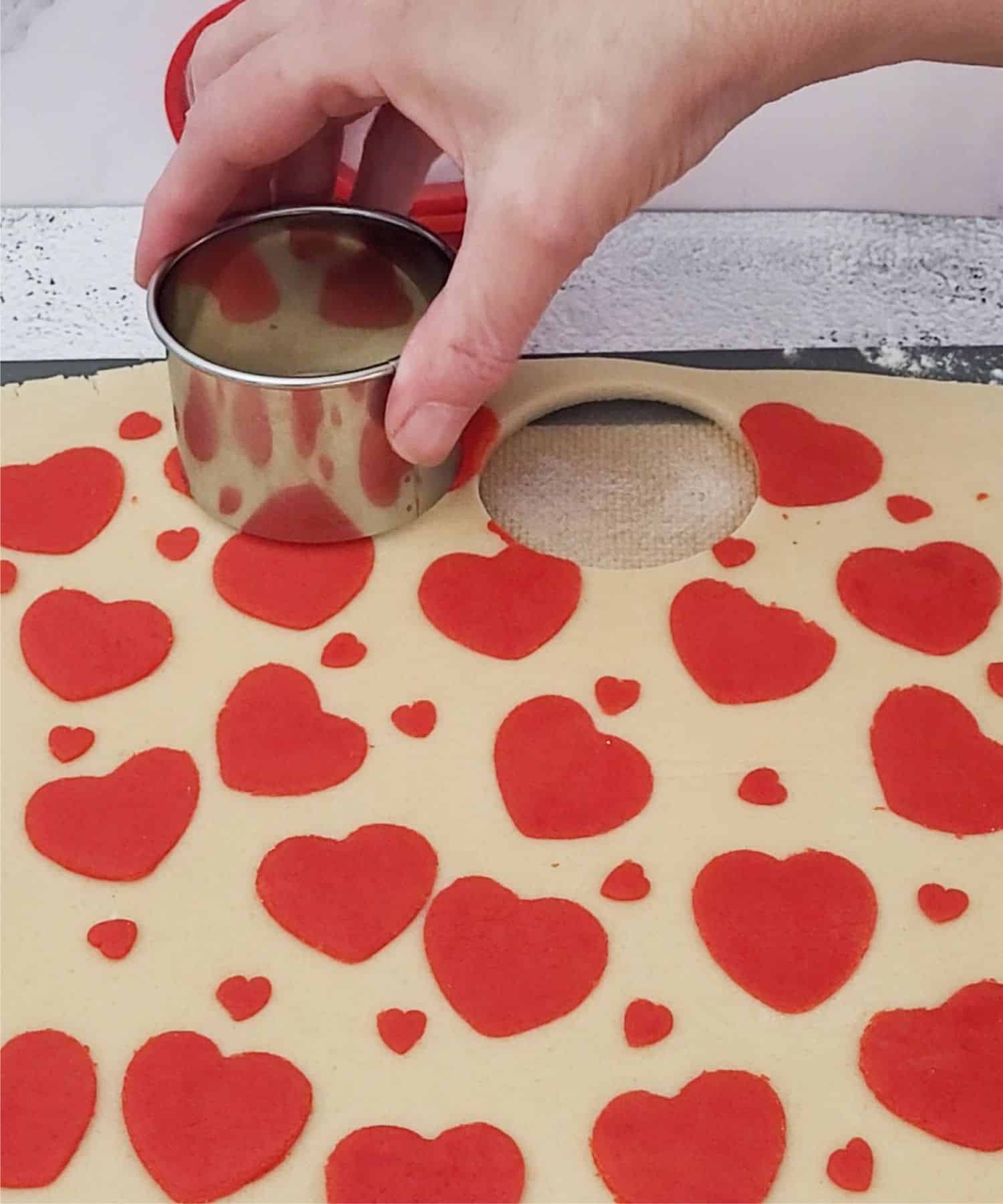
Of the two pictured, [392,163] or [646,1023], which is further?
[392,163]

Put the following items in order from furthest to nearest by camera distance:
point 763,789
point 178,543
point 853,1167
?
1. point 178,543
2. point 763,789
3. point 853,1167

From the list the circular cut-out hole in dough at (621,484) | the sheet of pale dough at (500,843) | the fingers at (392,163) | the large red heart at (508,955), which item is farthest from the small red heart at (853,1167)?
the fingers at (392,163)

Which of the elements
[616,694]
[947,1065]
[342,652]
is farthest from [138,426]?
[947,1065]

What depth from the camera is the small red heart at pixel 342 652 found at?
28.2 inches

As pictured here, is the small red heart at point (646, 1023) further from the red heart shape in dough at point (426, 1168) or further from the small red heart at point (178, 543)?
the small red heart at point (178, 543)

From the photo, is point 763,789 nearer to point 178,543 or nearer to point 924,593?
point 924,593

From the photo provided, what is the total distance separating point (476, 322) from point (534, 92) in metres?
0.10

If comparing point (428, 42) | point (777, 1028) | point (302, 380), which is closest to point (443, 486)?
point (302, 380)

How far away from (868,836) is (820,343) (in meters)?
0.38

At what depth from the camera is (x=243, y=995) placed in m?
0.60

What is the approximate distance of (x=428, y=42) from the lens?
0.64m

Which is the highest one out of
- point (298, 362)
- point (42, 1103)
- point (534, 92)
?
point (534, 92)

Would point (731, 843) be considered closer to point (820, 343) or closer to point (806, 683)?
point (806, 683)

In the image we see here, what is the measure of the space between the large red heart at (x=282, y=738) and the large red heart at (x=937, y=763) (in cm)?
24
